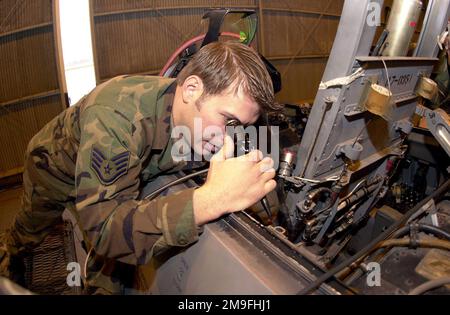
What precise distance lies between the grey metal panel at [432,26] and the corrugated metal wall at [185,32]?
18.6ft

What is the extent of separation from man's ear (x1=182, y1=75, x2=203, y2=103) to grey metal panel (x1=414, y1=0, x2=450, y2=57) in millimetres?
1621

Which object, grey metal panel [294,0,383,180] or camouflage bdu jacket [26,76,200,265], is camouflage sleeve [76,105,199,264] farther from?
→ grey metal panel [294,0,383,180]

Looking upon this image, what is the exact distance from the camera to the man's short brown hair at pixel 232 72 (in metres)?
1.10

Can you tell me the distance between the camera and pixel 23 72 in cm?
529

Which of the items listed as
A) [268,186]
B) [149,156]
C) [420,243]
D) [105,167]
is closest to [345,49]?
[268,186]

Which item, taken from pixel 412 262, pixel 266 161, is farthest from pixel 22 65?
pixel 412 262

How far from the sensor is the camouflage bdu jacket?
0.90 meters

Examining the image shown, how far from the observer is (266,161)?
977 mm

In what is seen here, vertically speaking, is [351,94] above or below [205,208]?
above

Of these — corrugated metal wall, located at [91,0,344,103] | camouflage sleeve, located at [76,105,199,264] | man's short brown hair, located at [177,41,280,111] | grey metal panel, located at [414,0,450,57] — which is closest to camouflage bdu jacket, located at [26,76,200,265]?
camouflage sleeve, located at [76,105,199,264]

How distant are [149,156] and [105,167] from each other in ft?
1.22

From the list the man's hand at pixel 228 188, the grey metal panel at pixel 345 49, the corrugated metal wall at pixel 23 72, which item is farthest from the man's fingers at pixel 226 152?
the corrugated metal wall at pixel 23 72

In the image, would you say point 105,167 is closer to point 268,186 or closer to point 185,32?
point 268,186
